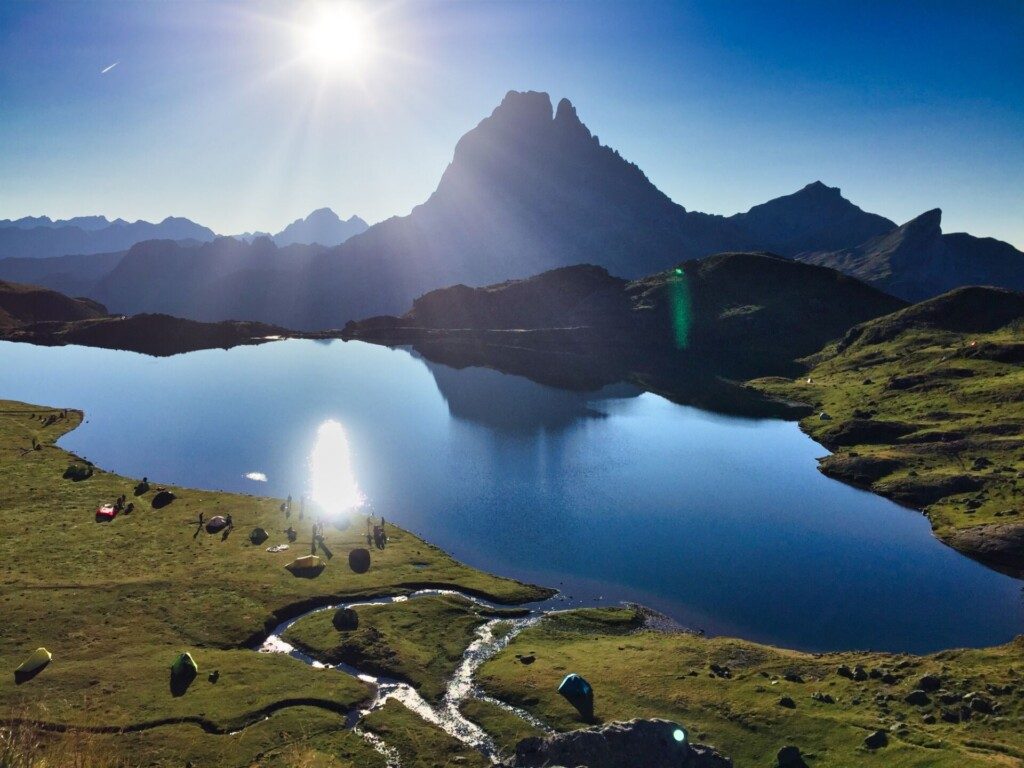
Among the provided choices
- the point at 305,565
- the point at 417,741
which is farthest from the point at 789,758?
the point at 305,565

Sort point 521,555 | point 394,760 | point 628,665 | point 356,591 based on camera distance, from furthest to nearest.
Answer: point 521,555
point 356,591
point 628,665
point 394,760

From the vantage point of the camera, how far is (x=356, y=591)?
72188 millimetres

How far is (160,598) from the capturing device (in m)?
66.0

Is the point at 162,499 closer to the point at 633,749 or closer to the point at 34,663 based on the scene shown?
the point at 34,663

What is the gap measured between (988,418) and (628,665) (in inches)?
4576

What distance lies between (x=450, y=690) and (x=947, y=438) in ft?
386

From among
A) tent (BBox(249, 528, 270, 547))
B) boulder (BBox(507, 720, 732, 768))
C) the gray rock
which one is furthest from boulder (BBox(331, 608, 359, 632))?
the gray rock

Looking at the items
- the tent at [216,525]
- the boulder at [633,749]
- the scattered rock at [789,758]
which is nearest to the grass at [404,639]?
the boulder at [633,749]

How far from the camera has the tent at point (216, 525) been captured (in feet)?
284

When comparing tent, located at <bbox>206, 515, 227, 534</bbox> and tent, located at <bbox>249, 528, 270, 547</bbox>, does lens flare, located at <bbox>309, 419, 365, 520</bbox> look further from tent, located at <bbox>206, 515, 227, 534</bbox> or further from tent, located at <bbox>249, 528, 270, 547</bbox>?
tent, located at <bbox>206, 515, 227, 534</bbox>

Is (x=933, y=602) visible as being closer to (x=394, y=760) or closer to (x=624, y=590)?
(x=624, y=590)

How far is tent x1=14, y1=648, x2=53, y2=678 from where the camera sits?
162 ft

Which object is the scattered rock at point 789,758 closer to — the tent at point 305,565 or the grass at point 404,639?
the grass at point 404,639

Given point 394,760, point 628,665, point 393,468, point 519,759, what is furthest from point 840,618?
point 393,468
